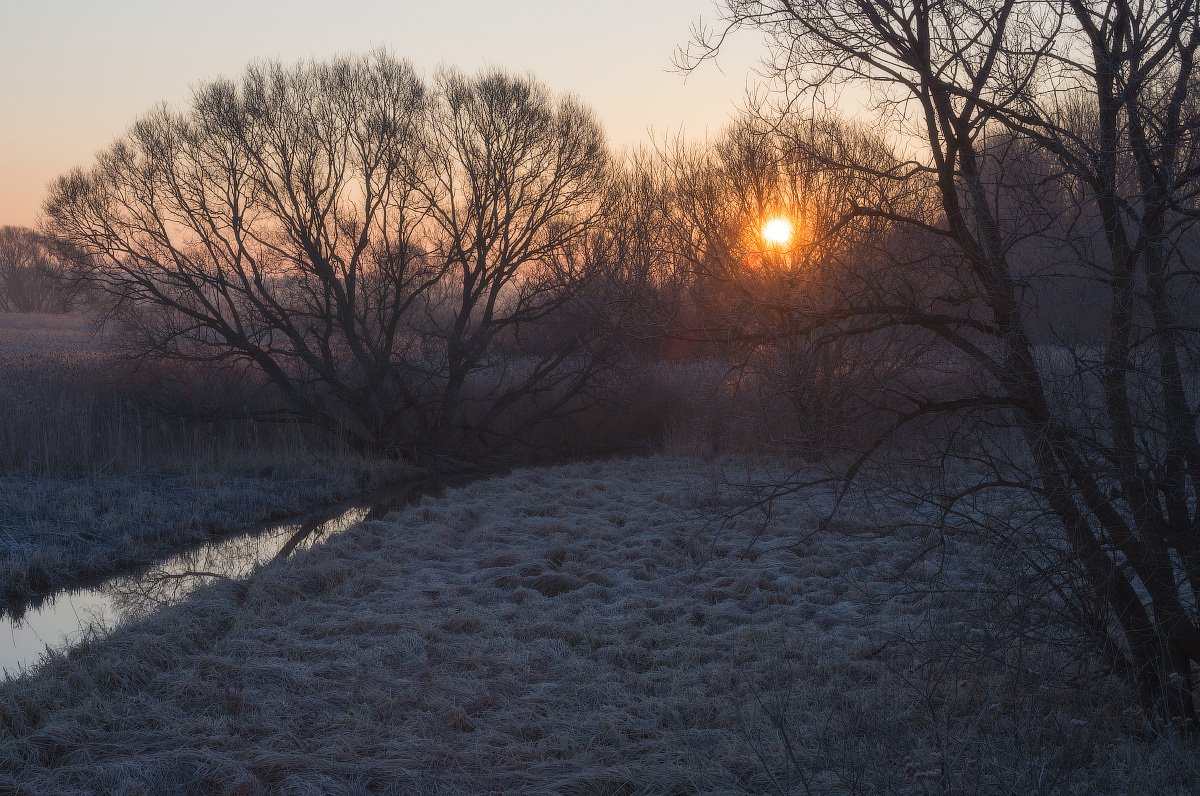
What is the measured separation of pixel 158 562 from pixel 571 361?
1060 centimetres

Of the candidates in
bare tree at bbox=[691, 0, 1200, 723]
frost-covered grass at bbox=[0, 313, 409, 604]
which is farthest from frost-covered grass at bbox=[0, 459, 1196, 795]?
frost-covered grass at bbox=[0, 313, 409, 604]

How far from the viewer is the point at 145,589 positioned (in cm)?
1005

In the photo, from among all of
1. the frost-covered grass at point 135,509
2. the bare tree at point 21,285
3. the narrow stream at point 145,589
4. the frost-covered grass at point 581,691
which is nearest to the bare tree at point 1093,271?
the frost-covered grass at point 581,691

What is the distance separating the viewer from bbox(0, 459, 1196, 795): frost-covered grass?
4469 millimetres

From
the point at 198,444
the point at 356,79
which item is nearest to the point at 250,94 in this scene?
the point at 356,79

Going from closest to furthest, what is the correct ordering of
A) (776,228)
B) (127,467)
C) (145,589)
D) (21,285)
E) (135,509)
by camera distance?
1. (145,589)
2. (135,509)
3. (776,228)
4. (127,467)
5. (21,285)

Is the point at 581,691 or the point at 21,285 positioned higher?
the point at 21,285

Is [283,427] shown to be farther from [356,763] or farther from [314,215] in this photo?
[356,763]

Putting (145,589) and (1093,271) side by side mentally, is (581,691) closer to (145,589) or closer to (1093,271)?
(1093,271)

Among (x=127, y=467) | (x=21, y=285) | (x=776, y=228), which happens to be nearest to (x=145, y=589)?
(x=127, y=467)

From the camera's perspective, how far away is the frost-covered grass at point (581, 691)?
447 centimetres

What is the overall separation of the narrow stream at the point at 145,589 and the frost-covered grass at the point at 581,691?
1.18m

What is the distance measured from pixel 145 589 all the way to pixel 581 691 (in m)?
6.32

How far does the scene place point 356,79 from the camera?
1669 cm
